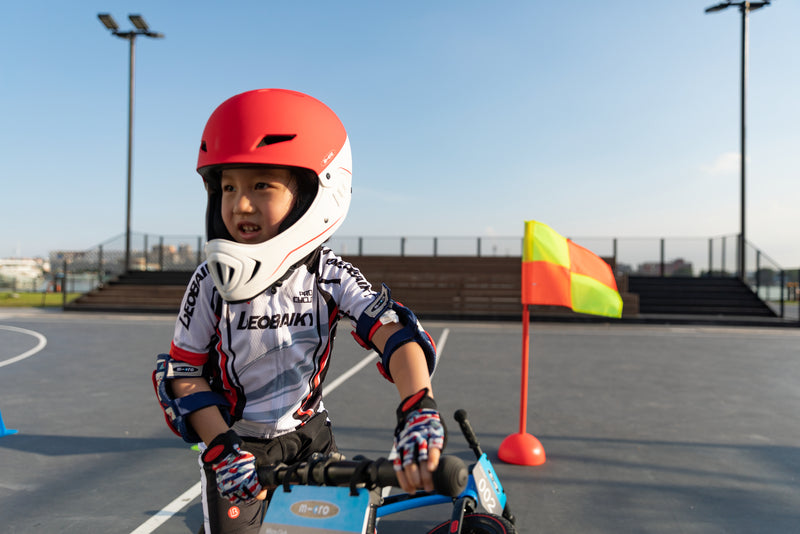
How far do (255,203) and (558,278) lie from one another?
3772 mm

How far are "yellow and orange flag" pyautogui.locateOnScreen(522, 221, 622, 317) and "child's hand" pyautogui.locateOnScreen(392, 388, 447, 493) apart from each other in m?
3.62

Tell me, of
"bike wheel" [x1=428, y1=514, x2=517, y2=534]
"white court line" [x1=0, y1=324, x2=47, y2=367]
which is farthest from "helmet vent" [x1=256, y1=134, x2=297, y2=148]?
"white court line" [x1=0, y1=324, x2=47, y2=367]

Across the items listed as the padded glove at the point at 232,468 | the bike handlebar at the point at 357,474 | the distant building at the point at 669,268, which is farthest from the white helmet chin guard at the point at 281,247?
the distant building at the point at 669,268

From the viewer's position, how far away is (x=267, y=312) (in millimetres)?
1816

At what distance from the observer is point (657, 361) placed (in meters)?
10.0

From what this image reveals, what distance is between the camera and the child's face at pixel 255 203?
1.63 metres

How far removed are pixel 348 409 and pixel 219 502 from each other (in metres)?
4.67

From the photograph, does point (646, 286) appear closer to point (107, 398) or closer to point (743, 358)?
point (743, 358)

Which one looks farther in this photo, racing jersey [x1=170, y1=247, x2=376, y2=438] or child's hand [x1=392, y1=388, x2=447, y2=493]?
racing jersey [x1=170, y1=247, x2=376, y2=438]

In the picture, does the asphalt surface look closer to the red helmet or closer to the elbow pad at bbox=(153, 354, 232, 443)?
the elbow pad at bbox=(153, 354, 232, 443)

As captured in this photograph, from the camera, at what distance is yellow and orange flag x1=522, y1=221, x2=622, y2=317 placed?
15.8 ft

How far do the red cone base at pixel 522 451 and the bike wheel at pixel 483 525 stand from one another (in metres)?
2.41

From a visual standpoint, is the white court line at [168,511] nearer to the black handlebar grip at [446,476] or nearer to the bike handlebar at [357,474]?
the bike handlebar at [357,474]

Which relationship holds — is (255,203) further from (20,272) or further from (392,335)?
(20,272)
